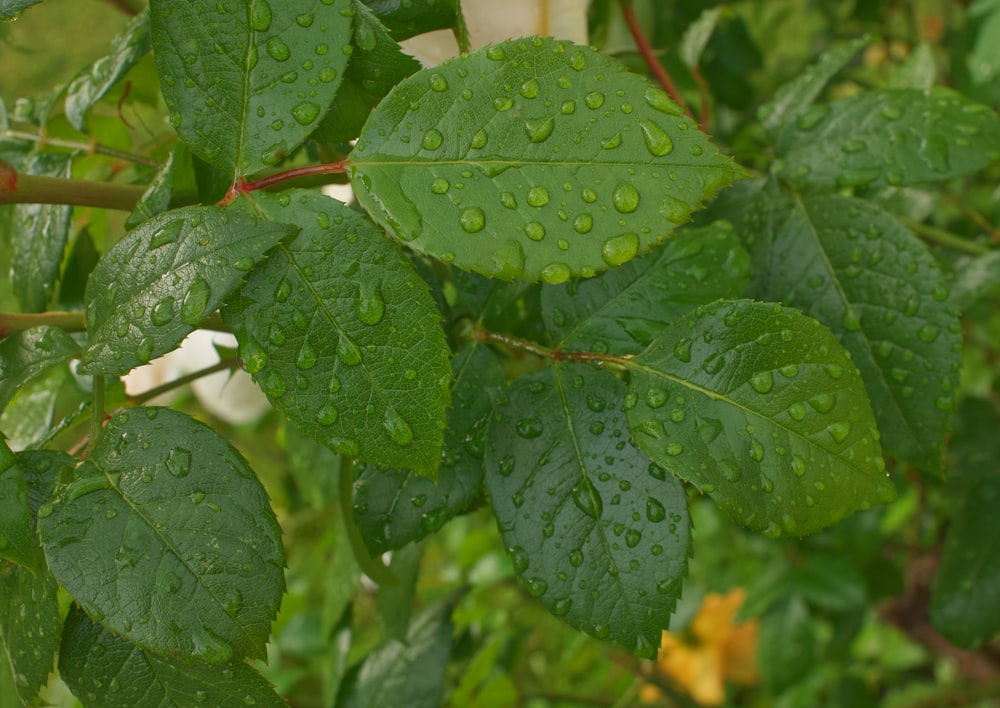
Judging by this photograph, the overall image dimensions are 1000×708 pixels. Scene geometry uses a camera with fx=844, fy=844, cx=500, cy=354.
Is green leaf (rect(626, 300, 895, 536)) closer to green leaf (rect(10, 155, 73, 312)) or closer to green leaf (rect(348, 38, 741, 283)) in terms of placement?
green leaf (rect(348, 38, 741, 283))

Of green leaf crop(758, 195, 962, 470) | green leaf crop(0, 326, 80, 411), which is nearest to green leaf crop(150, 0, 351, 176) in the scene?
green leaf crop(0, 326, 80, 411)

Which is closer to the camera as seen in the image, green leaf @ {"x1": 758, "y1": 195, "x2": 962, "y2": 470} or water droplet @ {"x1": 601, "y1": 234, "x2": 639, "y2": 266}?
water droplet @ {"x1": 601, "y1": 234, "x2": 639, "y2": 266}

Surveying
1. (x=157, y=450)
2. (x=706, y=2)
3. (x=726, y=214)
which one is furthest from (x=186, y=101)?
(x=706, y=2)

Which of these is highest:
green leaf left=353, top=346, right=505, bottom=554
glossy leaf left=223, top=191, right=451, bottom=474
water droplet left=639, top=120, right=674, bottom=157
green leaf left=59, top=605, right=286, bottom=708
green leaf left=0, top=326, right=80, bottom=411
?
water droplet left=639, top=120, right=674, bottom=157

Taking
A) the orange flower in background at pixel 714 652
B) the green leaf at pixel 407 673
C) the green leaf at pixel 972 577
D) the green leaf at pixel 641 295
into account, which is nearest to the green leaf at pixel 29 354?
the green leaf at pixel 641 295

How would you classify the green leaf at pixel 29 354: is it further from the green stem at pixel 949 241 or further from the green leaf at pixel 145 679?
the green stem at pixel 949 241

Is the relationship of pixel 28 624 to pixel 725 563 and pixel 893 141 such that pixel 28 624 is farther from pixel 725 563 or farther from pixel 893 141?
pixel 725 563

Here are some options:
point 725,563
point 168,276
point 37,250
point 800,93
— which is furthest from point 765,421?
point 725,563
